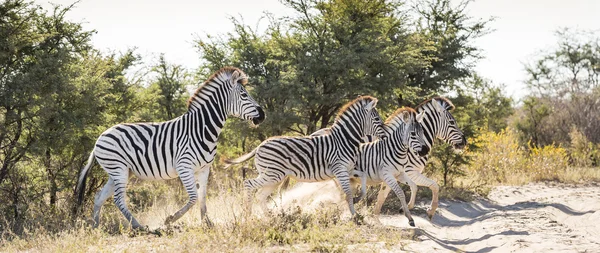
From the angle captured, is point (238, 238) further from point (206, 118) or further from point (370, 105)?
point (370, 105)

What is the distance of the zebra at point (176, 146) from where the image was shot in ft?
30.3

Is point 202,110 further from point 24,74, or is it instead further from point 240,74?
point 24,74

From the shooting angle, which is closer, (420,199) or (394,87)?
(420,199)

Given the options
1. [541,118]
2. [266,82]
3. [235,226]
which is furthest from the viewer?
[541,118]

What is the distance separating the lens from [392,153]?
10789mm

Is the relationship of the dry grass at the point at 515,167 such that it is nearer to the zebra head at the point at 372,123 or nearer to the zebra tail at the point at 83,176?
the zebra head at the point at 372,123

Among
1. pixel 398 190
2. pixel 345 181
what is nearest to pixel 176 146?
pixel 345 181

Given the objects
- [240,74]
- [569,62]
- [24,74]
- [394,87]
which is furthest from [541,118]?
[24,74]

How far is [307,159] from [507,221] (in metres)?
3.72

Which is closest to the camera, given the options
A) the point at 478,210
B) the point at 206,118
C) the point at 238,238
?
the point at 238,238

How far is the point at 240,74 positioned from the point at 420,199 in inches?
239

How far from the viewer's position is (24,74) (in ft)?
35.1

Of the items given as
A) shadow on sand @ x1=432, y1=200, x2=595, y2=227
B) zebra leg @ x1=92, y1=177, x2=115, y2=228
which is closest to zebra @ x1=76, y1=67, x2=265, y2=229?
zebra leg @ x1=92, y1=177, x2=115, y2=228

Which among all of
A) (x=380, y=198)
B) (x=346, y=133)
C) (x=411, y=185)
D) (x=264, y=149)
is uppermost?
(x=346, y=133)
